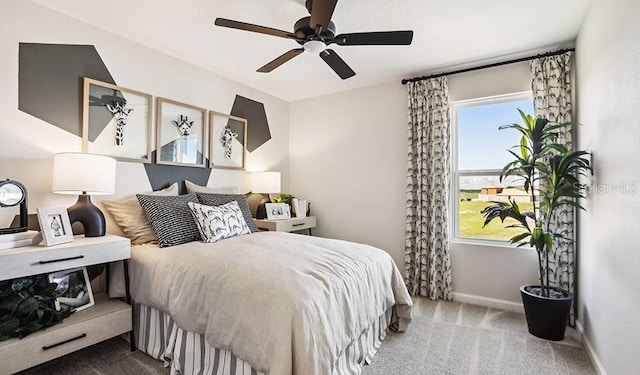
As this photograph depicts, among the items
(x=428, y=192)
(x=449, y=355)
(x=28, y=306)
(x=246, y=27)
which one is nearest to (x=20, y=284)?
(x=28, y=306)

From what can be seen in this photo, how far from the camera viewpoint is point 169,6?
2.19 metres

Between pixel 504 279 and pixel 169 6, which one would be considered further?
pixel 504 279

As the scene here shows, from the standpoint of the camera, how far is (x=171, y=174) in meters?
3.01

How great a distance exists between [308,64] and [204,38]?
1.07 m

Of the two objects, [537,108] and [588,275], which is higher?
[537,108]

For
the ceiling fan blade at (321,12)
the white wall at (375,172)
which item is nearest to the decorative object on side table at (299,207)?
the white wall at (375,172)

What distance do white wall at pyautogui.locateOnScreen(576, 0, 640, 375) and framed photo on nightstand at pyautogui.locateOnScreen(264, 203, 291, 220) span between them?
9.70ft

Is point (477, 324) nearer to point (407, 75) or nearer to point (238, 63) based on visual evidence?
point (407, 75)

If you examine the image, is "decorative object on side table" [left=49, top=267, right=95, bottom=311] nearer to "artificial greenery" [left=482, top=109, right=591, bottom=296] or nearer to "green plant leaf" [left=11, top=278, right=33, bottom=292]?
"green plant leaf" [left=11, top=278, right=33, bottom=292]

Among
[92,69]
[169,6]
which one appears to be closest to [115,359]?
[92,69]

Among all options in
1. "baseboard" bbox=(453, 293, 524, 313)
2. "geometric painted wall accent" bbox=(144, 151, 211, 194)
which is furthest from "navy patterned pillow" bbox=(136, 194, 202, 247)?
"baseboard" bbox=(453, 293, 524, 313)

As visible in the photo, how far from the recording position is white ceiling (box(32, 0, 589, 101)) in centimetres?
218

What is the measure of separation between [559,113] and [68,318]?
4218mm

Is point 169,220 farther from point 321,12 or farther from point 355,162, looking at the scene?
point 355,162
